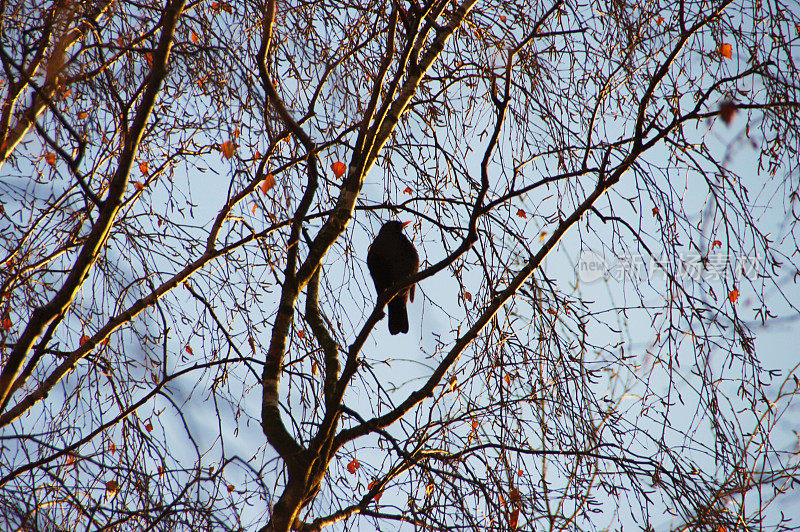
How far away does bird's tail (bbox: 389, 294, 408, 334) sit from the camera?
330cm

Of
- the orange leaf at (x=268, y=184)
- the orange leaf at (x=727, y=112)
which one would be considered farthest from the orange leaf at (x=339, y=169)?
the orange leaf at (x=727, y=112)

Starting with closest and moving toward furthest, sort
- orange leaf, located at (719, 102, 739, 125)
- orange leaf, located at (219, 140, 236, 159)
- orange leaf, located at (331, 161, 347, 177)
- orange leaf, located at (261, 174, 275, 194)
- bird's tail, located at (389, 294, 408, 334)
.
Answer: orange leaf, located at (719, 102, 739, 125)
orange leaf, located at (219, 140, 236, 159)
orange leaf, located at (261, 174, 275, 194)
orange leaf, located at (331, 161, 347, 177)
bird's tail, located at (389, 294, 408, 334)

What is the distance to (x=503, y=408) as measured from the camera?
7.36 ft

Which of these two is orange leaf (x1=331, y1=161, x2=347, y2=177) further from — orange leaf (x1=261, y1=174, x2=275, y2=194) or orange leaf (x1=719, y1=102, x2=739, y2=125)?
orange leaf (x1=719, y1=102, x2=739, y2=125)

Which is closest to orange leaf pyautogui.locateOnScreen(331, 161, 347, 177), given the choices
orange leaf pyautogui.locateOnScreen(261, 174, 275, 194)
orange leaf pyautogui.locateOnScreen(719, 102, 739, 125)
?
orange leaf pyautogui.locateOnScreen(261, 174, 275, 194)

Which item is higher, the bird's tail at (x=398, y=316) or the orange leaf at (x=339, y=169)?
the orange leaf at (x=339, y=169)

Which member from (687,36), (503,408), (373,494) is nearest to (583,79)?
(687,36)

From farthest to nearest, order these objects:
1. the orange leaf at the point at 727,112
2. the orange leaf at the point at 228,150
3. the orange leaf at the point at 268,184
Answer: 1. the orange leaf at the point at 268,184
2. the orange leaf at the point at 228,150
3. the orange leaf at the point at 727,112

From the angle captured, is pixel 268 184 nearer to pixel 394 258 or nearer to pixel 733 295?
pixel 394 258

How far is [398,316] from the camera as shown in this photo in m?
3.37

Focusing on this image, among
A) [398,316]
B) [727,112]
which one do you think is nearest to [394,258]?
[398,316]

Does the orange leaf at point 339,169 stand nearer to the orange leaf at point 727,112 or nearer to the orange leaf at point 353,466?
the orange leaf at point 353,466

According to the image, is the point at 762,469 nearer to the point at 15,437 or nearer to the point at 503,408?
the point at 503,408

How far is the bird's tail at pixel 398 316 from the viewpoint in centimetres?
330
